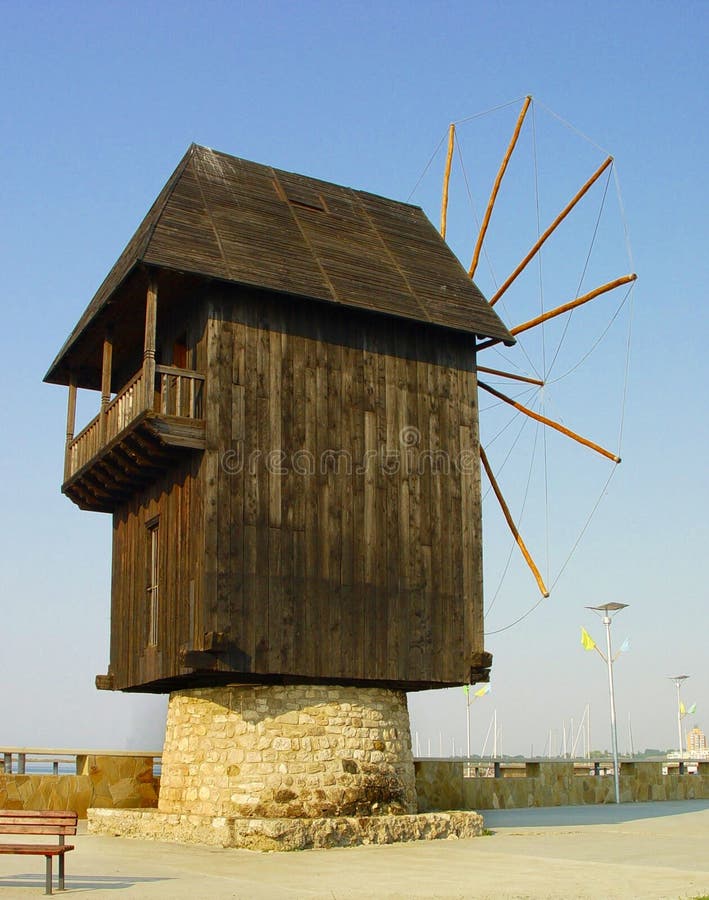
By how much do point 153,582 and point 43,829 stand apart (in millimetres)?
7890

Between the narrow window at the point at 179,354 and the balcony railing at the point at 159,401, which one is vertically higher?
the narrow window at the point at 179,354

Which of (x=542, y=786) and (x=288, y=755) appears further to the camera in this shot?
(x=542, y=786)

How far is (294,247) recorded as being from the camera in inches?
782

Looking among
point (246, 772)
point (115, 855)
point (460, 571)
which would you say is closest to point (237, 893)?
point (115, 855)

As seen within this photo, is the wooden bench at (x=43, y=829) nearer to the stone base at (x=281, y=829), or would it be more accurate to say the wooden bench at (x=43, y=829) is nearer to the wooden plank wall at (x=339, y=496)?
the stone base at (x=281, y=829)

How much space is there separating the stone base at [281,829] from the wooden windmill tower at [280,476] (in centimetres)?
43

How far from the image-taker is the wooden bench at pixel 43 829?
446 inches

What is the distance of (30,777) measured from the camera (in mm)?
21484

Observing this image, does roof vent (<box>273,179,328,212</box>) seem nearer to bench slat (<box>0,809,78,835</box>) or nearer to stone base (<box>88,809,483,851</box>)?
stone base (<box>88,809,483,851</box>)

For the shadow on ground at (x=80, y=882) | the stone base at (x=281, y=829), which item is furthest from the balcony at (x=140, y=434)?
the shadow on ground at (x=80, y=882)

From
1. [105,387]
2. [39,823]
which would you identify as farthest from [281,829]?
[105,387]

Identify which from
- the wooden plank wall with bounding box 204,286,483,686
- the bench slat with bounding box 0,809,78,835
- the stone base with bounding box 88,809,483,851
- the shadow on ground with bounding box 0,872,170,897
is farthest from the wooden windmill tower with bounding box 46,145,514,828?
the bench slat with bounding box 0,809,78,835

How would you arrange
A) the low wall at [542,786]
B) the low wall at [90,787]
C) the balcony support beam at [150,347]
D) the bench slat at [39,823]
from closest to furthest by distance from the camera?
the bench slat at [39,823]
the balcony support beam at [150,347]
the low wall at [90,787]
the low wall at [542,786]

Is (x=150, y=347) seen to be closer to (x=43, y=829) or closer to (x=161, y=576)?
(x=161, y=576)
